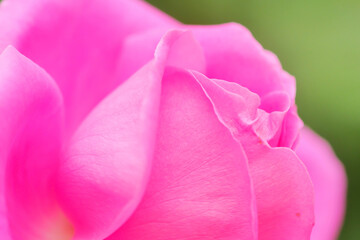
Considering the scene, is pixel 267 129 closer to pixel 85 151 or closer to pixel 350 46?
pixel 85 151

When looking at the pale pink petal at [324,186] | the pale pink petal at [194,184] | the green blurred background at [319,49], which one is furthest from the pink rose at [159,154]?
the green blurred background at [319,49]

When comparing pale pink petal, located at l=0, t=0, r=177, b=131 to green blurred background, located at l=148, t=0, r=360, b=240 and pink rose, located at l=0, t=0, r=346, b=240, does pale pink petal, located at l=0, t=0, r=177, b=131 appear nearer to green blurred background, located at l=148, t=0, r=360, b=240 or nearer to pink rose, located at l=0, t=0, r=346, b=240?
pink rose, located at l=0, t=0, r=346, b=240

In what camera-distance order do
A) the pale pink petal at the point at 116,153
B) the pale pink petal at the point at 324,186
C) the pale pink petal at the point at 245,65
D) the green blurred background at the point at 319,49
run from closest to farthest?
the pale pink petal at the point at 116,153, the pale pink petal at the point at 245,65, the pale pink petal at the point at 324,186, the green blurred background at the point at 319,49

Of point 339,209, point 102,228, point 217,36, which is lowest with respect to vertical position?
point 339,209

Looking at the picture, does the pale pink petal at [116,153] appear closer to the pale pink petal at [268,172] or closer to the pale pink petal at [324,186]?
the pale pink petal at [268,172]

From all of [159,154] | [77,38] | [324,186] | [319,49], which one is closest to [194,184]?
[159,154]

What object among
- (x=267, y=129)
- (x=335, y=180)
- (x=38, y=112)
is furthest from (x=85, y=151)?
(x=335, y=180)

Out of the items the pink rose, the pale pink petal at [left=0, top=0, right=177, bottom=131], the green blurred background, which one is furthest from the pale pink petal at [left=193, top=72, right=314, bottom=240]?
the green blurred background
